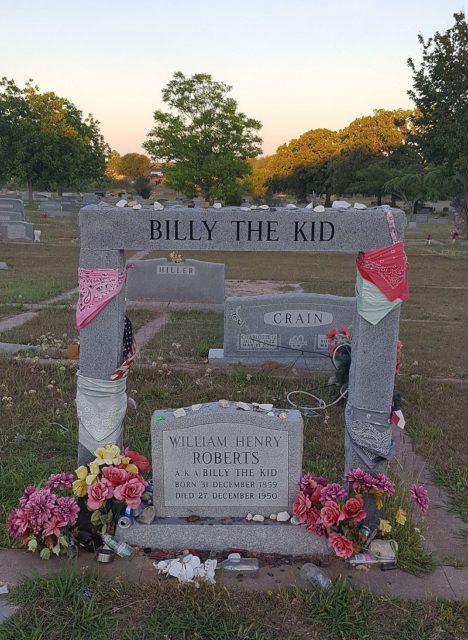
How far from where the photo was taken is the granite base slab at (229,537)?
13.9 feet

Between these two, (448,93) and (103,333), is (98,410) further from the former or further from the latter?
(448,93)

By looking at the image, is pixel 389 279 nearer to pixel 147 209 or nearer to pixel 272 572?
pixel 147 209

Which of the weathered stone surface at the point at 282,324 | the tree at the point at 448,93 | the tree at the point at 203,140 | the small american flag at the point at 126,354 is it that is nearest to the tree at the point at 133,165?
the tree at the point at 203,140

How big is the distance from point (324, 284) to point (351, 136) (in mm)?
45663

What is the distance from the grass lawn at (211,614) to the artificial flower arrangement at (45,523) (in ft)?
1.00

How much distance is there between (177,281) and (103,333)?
32.2 feet

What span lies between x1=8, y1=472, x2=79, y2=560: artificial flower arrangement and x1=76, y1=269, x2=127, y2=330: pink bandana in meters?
1.28

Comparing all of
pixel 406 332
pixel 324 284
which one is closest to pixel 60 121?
pixel 324 284

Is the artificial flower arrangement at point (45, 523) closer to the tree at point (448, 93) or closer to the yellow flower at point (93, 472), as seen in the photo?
the yellow flower at point (93, 472)

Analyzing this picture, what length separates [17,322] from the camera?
11.3 meters

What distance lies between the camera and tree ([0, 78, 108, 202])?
159 ft

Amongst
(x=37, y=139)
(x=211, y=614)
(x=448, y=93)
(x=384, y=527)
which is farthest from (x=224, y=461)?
(x=37, y=139)

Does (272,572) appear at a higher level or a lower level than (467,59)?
lower

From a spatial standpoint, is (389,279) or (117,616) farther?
(389,279)
